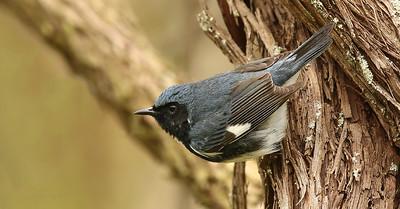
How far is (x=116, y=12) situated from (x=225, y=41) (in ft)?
6.37

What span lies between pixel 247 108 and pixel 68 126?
3.16 metres

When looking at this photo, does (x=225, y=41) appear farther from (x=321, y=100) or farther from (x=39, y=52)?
(x=39, y=52)

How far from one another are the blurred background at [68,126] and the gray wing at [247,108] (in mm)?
1886

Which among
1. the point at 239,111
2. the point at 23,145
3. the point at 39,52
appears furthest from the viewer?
the point at 39,52

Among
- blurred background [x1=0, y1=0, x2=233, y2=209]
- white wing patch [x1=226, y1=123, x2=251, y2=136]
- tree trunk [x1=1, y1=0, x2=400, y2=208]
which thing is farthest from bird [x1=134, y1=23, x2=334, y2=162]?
blurred background [x1=0, y1=0, x2=233, y2=209]

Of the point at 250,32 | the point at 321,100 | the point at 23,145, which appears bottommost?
the point at 321,100

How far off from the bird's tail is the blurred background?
→ 2036mm

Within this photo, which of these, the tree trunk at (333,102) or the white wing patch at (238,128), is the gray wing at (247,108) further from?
the tree trunk at (333,102)

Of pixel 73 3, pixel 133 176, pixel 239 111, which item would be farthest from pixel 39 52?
pixel 239 111

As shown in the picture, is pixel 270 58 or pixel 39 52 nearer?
pixel 270 58

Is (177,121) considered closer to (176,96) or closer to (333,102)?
(176,96)

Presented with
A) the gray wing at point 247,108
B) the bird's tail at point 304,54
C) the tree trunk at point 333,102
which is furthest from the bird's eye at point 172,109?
the bird's tail at point 304,54

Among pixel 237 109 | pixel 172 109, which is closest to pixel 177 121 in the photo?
pixel 172 109

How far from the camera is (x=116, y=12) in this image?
5.09 m
